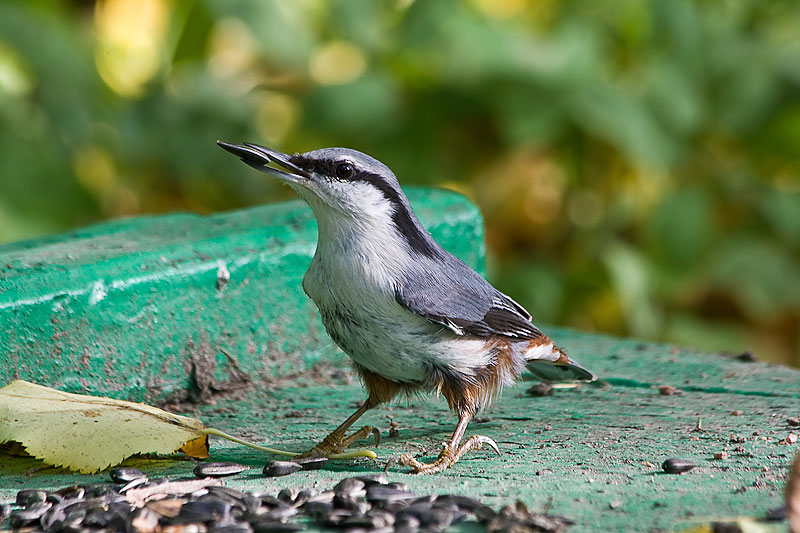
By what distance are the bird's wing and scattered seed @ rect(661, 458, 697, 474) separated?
64 cm

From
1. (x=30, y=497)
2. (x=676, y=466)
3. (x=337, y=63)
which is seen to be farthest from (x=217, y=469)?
(x=337, y=63)

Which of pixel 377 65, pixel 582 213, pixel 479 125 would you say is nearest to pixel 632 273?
pixel 582 213

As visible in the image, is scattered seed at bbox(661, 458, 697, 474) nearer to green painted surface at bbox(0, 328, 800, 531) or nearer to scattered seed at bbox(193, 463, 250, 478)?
green painted surface at bbox(0, 328, 800, 531)

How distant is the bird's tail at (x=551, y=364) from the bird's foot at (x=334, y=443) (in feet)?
1.92

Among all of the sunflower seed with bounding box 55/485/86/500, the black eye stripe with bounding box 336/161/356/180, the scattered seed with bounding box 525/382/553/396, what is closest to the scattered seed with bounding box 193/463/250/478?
the sunflower seed with bounding box 55/485/86/500

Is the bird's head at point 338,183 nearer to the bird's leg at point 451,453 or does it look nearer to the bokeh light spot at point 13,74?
the bird's leg at point 451,453

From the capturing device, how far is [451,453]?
2.93 meters

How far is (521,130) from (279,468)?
11.6 ft

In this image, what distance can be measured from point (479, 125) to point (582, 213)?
883 mm

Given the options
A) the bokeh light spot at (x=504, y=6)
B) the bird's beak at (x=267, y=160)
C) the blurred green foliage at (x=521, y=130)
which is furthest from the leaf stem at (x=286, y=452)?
the bokeh light spot at (x=504, y=6)

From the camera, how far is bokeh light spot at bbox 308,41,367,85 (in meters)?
6.61

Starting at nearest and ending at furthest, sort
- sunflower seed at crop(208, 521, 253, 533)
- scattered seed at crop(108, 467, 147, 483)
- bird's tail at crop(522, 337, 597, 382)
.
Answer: sunflower seed at crop(208, 521, 253, 533)
scattered seed at crop(108, 467, 147, 483)
bird's tail at crop(522, 337, 597, 382)

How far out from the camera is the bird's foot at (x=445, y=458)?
112 inches

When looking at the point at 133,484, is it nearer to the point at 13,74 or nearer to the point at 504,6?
the point at 13,74
